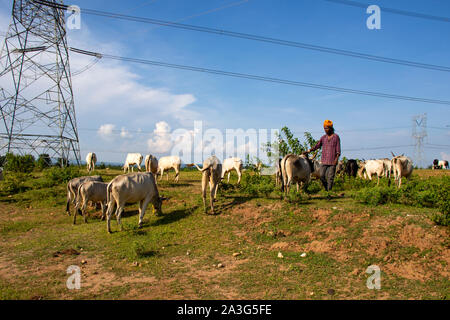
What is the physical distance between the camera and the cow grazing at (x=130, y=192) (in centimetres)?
960

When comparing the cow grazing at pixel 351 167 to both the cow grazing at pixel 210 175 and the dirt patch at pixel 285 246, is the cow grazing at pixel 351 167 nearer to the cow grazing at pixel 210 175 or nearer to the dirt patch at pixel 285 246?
the cow grazing at pixel 210 175

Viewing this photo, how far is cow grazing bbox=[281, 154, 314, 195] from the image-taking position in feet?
34.3

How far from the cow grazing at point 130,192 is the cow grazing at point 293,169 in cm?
483

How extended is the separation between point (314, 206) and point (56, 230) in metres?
8.98

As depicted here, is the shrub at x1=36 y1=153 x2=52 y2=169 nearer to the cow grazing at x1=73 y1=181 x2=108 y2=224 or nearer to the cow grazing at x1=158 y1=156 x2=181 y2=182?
the cow grazing at x1=158 y1=156 x2=181 y2=182

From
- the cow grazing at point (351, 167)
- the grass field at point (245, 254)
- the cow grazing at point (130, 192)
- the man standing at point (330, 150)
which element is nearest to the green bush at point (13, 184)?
the grass field at point (245, 254)

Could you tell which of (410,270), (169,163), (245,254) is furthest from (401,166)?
(169,163)

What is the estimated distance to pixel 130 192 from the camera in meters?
9.85

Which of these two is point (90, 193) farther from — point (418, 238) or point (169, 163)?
point (418, 238)

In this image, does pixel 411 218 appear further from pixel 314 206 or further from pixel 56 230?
pixel 56 230

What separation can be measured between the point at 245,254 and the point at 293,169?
14.5 ft

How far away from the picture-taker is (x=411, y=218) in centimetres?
735

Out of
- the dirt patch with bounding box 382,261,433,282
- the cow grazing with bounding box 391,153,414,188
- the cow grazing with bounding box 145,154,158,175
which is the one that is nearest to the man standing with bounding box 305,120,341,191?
the dirt patch with bounding box 382,261,433,282
